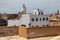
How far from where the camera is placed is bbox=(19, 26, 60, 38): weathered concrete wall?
1961cm

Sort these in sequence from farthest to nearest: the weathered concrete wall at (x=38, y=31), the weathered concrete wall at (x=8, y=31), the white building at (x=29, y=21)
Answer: the white building at (x=29, y=21)
the weathered concrete wall at (x=8, y=31)
the weathered concrete wall at (x=38, y=31)

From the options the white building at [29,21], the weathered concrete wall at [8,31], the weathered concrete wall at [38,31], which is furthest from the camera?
the white building at [29,21]

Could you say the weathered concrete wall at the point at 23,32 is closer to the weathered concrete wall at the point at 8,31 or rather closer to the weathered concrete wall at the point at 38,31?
the weathered concrete wall at the point at 38,31

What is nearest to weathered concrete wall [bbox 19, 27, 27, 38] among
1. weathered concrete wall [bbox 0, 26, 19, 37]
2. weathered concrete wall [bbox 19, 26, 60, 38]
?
weathered concrete wall [bbox 19, 26, 60, 38]

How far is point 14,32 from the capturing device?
2212 centimetres

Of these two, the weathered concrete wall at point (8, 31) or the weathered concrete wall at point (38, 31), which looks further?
the weathered concrete wall at point (8, 31)

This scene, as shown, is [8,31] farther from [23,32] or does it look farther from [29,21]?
[29,21]

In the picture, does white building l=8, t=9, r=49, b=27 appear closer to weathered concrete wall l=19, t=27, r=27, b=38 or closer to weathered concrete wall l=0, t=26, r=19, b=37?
weathered concrete wall l=0, t=26, r=19, b=37

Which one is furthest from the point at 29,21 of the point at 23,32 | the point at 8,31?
the point at 23,32

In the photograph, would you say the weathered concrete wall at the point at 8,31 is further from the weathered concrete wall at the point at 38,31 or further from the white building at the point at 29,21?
the white building at the point at 29,21

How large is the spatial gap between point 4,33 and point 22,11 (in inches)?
1148

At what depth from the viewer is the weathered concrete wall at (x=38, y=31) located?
19609 mm

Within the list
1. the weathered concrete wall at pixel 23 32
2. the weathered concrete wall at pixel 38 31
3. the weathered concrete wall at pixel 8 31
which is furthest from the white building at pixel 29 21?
the weathered concrete wall at pixel 38 31

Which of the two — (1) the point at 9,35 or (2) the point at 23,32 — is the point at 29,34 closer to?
(2) the point at 23,32
